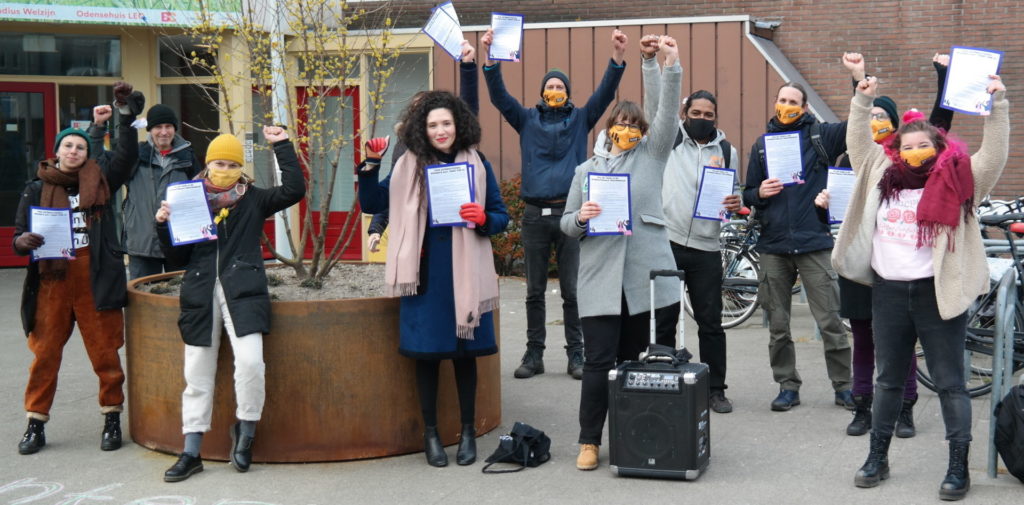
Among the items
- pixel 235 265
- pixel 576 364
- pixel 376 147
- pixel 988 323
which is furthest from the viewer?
pixel 576 364

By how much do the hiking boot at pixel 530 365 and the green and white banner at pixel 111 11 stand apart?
22.3 ft

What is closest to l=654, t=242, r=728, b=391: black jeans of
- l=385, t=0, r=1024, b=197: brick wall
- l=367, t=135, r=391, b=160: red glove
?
l=367, t=135, r=391, b=160: red glove

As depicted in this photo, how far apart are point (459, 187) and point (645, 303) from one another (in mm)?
1106

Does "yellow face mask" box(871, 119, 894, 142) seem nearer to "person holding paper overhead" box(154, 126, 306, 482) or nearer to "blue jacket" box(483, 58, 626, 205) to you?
"blue jacket" box(483, 58, 626, 205)

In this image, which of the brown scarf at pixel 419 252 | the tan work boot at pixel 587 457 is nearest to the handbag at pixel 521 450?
the tan work boot at pixel 587 457

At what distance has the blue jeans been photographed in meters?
5.23

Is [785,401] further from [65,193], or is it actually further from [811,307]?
[65,193]

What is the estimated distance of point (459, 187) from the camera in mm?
5773

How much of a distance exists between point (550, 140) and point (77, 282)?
10.1ft

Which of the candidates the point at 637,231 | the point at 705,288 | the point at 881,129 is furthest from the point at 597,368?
the point at 881,129

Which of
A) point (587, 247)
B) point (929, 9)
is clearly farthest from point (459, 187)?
point (929, 9)

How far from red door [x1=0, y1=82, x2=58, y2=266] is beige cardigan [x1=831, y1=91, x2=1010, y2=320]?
11.4 meters

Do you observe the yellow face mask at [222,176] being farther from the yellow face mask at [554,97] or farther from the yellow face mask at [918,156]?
the yellow face mask at [918,156]

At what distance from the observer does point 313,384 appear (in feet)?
19.6
